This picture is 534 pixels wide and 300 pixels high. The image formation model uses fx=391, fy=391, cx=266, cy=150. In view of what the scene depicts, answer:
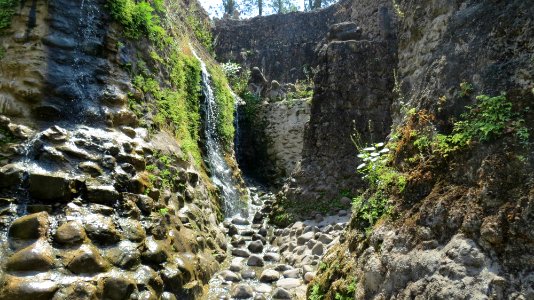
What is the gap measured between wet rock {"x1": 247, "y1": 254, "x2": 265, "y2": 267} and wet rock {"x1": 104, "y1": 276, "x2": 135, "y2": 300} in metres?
2.63

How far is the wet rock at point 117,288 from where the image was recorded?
3.61m

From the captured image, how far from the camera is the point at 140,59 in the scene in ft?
22.1

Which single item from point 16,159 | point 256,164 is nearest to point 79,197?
point 16,159

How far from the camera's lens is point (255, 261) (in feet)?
20.1

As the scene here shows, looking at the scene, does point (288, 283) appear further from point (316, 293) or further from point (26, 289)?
point (26, 289)

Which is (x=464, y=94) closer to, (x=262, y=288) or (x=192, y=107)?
(x=262, y=288)

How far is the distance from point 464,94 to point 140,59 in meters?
5.34

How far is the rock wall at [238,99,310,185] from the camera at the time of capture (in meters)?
13.0

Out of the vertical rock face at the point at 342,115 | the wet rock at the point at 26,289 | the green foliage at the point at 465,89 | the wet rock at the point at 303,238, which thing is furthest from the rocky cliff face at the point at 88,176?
the green foliage at the point at 465,89

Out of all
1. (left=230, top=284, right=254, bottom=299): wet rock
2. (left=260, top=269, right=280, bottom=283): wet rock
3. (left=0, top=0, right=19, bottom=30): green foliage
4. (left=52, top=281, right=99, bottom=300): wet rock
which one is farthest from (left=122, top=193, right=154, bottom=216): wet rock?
(left=0, top=0, right=19, bottom=30): green foliage

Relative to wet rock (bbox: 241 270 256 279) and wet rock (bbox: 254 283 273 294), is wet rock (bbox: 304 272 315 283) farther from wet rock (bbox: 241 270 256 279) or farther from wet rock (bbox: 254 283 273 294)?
wet rock (bbox: 241 270 256 279)

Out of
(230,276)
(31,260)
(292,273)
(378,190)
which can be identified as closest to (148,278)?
(31,260)

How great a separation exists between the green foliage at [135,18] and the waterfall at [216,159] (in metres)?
2.87

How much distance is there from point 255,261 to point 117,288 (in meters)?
2.81
